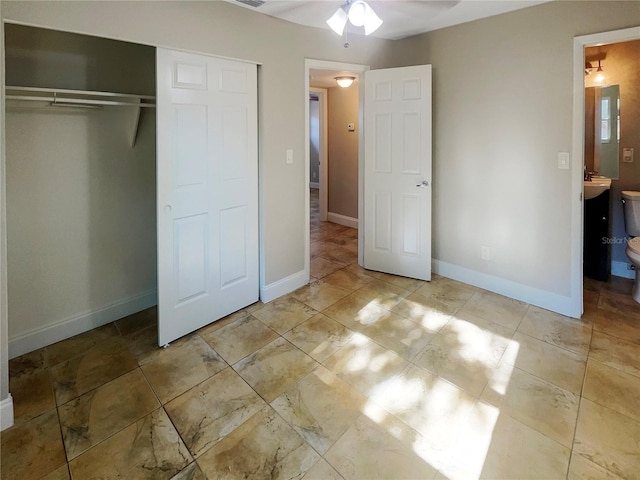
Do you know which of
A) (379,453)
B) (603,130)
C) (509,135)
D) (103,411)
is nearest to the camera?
(379,453)

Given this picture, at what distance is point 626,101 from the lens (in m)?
3.38

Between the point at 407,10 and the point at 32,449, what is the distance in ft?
11.8

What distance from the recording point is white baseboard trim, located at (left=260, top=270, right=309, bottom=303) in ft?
10.1

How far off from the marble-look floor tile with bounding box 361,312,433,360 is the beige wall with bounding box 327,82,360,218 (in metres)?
3.21

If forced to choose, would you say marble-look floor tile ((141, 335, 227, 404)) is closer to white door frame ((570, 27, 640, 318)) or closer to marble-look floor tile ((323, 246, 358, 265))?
marble-look floor tile ((323, 246, 358, 265))

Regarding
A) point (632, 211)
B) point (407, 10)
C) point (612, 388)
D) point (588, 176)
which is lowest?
point (612, 388)

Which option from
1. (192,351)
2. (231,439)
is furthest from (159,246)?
(231,439)

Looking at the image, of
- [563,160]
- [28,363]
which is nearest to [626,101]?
[563,160]

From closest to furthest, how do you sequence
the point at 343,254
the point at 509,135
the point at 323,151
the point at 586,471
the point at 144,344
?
the point at 586,471 < the point at 144,344 < the point at 509,135 < the point at 343,254 < the point at 323,151

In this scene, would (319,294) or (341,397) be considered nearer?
(341,397)

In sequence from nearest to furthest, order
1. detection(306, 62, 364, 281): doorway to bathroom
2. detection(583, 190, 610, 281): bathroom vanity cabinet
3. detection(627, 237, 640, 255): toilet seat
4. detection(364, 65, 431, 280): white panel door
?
1. detection(627, 237, 640, 255): toilet seat
2. detection(364, 65, 431, 280): white panel door
3. detection(583, 190, 610, 281): bathroom vanity cabinet
4. detection(306, 62, 364, 281): doorway to bathroom

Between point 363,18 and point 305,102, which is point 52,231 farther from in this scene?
point 363,18

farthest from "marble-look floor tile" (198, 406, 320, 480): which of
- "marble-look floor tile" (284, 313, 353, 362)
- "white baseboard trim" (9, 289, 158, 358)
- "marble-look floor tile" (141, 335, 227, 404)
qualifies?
"white baseboard trim" (9, 289, 158, 358)

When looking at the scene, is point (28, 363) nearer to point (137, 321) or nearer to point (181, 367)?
point (137, 321)
